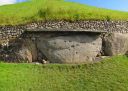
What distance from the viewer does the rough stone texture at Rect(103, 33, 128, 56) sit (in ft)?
50.7

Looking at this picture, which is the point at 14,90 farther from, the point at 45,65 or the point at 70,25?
the point at 70,25

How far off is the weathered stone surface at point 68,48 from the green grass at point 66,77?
31.2 inches

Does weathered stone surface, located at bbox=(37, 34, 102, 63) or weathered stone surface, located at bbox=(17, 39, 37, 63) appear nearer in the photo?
weathered stone surface, located at bbox=(37, 34, 102, 63)

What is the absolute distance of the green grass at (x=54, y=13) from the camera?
15898 mm

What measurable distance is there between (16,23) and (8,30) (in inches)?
17.8

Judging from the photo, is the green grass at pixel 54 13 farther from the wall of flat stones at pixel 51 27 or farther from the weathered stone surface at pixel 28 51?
the weathered stone surface at pixel 28 51

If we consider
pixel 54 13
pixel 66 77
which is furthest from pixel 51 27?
pixel 66 77

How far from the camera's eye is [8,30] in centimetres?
1568

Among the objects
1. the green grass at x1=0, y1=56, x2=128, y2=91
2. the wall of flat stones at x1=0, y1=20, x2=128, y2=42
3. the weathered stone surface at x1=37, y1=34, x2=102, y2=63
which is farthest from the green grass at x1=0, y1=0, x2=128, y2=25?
the green grass at x1=0, y1=56, x2=128, y2=91

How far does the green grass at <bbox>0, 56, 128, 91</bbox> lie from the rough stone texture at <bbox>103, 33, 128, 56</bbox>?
96 centimetres

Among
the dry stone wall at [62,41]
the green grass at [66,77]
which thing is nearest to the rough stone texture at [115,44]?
the dry stone wall at [62,41]

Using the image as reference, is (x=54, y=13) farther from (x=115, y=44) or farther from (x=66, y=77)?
(x=66, y=77)

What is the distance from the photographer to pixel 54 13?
1616cm

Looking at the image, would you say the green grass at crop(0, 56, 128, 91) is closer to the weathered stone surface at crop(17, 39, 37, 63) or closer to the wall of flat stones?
the weathered stone surface at crop(17, 39, 37, 63)
